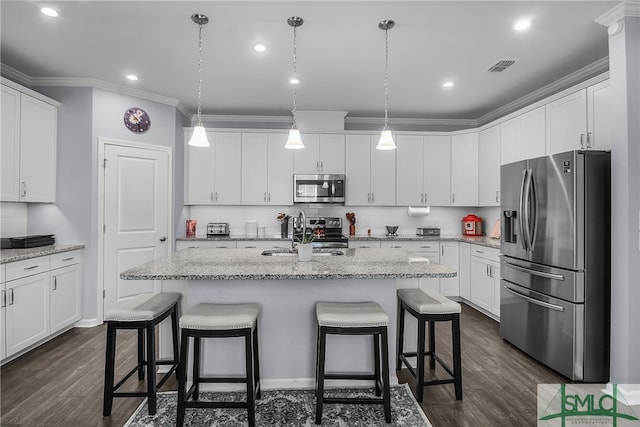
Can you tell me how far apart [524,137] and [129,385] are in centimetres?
440

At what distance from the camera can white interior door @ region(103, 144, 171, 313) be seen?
3988 mm

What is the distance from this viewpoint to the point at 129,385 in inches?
99.5

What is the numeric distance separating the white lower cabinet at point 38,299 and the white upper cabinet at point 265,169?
7.29 feet

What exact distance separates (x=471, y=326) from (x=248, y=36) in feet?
11.9

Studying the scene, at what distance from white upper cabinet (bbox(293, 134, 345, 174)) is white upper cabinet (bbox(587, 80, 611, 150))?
9.40ft

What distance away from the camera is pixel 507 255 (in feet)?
10.8

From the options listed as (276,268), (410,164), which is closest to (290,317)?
(276,268)

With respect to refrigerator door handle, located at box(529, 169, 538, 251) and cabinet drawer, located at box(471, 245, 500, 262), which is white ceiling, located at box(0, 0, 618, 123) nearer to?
refrigerator door handle, located at box(529, 169, 538, 251)

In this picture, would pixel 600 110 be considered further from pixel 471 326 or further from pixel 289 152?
pixel 289 152

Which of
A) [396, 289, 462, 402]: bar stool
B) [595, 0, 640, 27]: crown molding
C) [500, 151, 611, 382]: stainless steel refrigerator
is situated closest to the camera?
[396, 289, 462, 402]: bar stool

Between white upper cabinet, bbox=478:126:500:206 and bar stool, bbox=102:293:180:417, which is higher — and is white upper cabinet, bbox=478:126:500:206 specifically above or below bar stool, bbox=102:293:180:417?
above

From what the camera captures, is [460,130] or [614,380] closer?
[614,380]

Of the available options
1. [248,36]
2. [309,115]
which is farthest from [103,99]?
[309,115]

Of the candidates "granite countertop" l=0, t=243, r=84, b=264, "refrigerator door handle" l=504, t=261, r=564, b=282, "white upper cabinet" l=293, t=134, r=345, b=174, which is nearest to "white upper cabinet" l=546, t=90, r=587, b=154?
"refrigerator door handle" l=504, t=261, r=564, b=282
